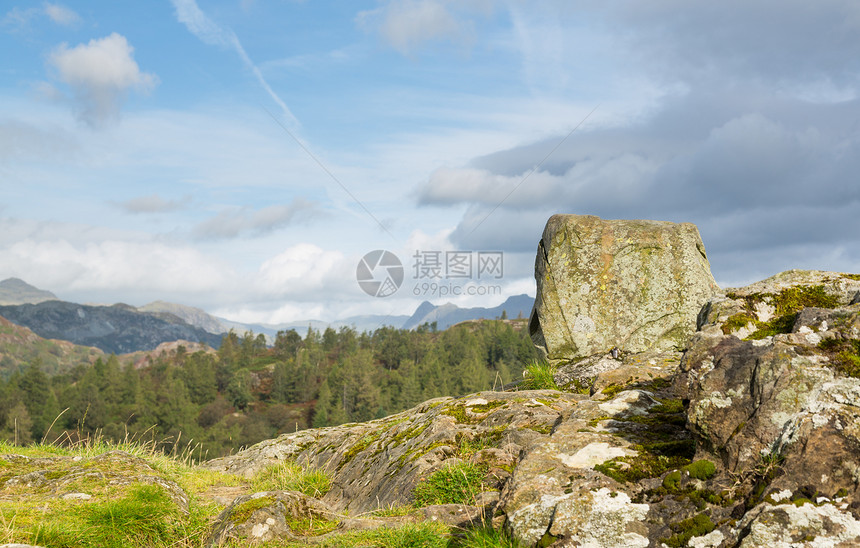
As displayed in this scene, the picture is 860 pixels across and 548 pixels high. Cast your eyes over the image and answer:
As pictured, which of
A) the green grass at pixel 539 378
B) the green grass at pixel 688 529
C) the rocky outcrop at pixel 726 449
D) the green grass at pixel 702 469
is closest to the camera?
the rocky outcrop at pixel 726 449

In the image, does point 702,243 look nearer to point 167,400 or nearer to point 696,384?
point 696,384

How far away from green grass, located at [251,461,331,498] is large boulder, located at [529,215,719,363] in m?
8.14

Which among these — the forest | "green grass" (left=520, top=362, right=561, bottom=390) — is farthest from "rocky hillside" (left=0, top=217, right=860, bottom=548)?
the forest

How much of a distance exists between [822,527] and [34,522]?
332 inches

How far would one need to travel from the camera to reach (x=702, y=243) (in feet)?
57.9

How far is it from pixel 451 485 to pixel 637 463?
3.35m

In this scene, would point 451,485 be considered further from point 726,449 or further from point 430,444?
point 726,449

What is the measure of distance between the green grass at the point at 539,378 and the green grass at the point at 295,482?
6.39m

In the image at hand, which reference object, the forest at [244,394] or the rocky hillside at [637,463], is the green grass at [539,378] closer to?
the rocky hillside at [637,463]

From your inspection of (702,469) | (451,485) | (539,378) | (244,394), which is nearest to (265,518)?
(451,485)

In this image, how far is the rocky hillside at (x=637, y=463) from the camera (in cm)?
472

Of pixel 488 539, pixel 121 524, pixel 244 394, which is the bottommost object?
pixel 244 394

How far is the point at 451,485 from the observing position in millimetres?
8328

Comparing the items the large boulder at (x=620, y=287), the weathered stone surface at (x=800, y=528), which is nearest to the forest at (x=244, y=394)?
the large boulder at (x=620, y=287)
